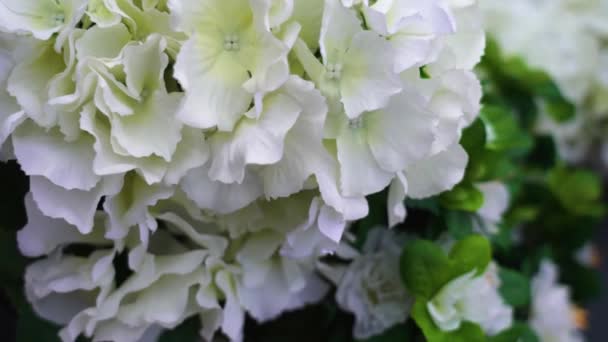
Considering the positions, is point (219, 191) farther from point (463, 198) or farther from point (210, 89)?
point (463, 198)

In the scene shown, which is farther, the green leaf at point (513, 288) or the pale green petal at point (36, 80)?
the green leaf at point (513, 288)

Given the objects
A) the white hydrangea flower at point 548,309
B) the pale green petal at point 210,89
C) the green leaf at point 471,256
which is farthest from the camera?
the white hydrangea flower at point 548,309

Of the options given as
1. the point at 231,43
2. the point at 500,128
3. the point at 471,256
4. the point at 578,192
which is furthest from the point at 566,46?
the point at 231,43

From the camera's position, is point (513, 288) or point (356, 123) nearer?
point (356, 123)

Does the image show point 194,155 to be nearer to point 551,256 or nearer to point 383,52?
point 383,52

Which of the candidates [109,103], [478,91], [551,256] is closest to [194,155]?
[109,103]

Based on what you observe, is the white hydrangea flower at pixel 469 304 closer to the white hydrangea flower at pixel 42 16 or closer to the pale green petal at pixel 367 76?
the pale green petal at pixel 367 76

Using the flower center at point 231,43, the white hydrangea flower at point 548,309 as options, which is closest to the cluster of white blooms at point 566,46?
the white hydrangea flower at point 548,309

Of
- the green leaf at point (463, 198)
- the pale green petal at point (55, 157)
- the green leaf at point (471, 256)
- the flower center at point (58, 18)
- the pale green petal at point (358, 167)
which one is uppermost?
the flower center at point (58, 18)
